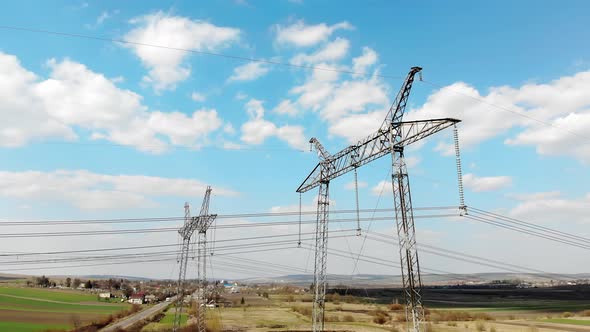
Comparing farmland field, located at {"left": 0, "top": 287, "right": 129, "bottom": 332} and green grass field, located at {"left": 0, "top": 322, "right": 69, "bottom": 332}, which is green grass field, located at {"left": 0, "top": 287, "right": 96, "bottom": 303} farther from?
green grass field, located at {"left": 0, "top": 322, "right": 69, "bottom": 332}

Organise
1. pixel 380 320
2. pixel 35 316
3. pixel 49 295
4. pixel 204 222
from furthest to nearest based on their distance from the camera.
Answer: pixel 49 295 → pixel 35 316 → pixel 380 320 → pixel 204 222

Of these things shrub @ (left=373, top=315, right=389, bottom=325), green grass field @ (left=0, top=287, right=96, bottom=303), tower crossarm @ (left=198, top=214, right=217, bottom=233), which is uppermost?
tower crossarm @ (left=198, top=214, right=217, bottom=233)

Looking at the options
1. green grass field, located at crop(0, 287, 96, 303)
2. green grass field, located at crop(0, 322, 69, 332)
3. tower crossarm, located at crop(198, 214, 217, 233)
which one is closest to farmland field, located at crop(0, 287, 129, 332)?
green grass field, located at crop(0, 322, 69, 332)

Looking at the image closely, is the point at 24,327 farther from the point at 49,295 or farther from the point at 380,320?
the point at 49,295

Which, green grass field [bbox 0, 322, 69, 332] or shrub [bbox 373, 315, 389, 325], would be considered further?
shrub [bbox 373, 315, 389, 325]

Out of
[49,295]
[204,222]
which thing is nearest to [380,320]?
[204,222]

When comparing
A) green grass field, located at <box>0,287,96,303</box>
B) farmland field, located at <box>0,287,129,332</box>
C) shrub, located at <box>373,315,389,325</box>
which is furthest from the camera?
green grass field, located at <box>0,287,96,303</box>

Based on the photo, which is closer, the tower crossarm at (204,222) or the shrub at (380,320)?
the tower crossarm at (204,222)

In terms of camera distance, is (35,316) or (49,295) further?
(49,295)

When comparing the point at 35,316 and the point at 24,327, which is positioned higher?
the point at 24,327

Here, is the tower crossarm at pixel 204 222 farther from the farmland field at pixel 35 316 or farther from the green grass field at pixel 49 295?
the green grass field at pixel 49 295

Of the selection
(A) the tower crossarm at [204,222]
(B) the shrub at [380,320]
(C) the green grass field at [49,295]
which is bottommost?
(C) the green grass field at [49,295]

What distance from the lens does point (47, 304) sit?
126m

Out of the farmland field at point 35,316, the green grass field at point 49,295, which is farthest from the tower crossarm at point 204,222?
the green grass field at point 49,295
